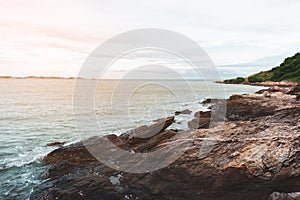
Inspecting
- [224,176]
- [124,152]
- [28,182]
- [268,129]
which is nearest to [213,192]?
[224,176]

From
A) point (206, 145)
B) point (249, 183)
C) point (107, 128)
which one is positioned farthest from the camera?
point (107, 128)

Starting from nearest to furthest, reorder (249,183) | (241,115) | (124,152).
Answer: (249,183) → (124,152) → (241,115)

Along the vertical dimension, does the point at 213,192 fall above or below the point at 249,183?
below

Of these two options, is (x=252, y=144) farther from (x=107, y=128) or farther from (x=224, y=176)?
(x=107, y=128)

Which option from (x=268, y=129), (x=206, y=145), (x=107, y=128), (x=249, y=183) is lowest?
(x=107, y=128)

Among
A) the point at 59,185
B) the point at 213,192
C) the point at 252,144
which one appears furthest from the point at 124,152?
the point at 252,144

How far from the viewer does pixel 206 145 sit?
9328 millimetres

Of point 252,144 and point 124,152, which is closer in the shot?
point 252,144

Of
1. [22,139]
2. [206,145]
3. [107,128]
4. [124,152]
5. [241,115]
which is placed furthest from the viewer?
[107,128]

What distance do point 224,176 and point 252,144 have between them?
1.80m

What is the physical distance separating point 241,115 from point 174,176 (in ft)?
57.2

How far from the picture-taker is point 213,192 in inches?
319

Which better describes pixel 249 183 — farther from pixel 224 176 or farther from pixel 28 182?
pixel 28 182

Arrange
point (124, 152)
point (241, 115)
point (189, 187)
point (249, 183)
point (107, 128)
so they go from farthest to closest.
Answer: point (107, 128), point (241, 115), point (124, 152), point (189, 187), point (249, 183)
